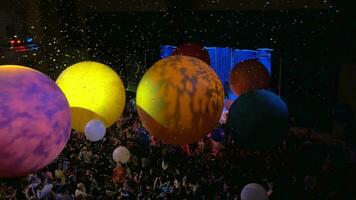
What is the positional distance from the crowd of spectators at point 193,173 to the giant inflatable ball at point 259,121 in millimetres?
735

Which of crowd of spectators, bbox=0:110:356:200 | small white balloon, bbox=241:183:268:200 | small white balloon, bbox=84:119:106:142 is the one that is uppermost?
small white balloon, bbox=84:119:106:142

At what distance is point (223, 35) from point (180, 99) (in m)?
6.19

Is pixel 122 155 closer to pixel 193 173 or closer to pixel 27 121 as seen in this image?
pixel 193 173

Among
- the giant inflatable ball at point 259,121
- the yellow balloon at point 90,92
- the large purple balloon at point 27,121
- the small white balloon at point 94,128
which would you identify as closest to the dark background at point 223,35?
the giant inflatable ball at point 259,121

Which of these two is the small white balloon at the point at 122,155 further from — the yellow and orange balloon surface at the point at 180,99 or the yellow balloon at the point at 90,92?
the yellow and orange balloon surface at the point at 180,99

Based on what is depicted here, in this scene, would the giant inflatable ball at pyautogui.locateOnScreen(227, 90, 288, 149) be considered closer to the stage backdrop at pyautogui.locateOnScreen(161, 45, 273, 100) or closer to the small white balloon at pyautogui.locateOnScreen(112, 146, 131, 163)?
the small white balloon at pyautogui.locateOnScreen(112, 146, 131, 163)

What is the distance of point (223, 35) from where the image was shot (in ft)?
30.8

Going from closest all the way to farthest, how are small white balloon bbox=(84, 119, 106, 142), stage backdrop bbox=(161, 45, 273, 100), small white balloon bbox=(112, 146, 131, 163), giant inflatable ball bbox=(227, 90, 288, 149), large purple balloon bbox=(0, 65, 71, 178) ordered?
1. large purple balloon bbox=(0, 65, 71, 178)
2. giant inflatable ball bbox=(227, 90, 288, 149)
3. small white balloon bbox=(84, 119, 106, 142)
4. small white balloon bbox=(112, 146, 131, 163)
5. stage backdrop bbox=(161, 45, 273, 100)

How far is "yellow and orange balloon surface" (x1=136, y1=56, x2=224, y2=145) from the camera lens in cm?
353

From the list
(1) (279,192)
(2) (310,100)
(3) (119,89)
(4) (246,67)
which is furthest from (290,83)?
(3) (119,89)

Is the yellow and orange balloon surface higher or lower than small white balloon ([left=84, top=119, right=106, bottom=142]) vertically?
higher

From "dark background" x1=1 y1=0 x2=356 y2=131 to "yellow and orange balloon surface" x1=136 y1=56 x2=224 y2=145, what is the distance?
15.5ft

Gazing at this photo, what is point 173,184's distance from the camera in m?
4.78

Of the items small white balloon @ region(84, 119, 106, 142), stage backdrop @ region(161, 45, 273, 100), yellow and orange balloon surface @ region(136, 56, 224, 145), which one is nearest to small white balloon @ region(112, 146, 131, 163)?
small white balloon @ region(84, 119, 106, 142)
